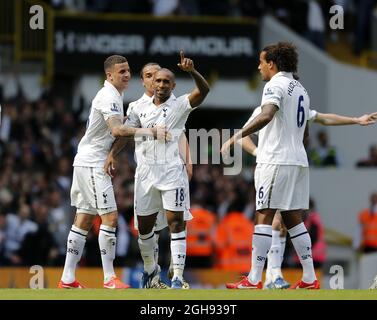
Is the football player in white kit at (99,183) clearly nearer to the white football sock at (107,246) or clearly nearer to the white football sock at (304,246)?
the white football sock at (107,246)

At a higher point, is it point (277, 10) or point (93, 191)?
point (277, 10)

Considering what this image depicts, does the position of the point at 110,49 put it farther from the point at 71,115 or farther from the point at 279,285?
the point at 279,285

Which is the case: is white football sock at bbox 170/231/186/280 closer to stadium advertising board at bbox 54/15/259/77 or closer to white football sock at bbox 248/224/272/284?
white football sock at bbox 248/224/272/284

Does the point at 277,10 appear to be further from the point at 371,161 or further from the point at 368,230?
the point at 368,230

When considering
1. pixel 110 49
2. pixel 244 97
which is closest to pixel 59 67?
pixel 110 49

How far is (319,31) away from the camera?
32844 mm

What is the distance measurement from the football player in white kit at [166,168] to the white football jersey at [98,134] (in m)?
0.31

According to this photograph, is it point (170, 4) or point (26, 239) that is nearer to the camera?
point (26, 239)

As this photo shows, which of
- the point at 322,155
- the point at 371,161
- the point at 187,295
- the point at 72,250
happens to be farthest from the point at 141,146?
the point at 371,161

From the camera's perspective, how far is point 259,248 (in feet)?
53.8

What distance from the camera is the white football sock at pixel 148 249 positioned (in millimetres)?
16953

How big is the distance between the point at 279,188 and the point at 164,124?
1514mm

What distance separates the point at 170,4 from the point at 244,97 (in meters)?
2.56
